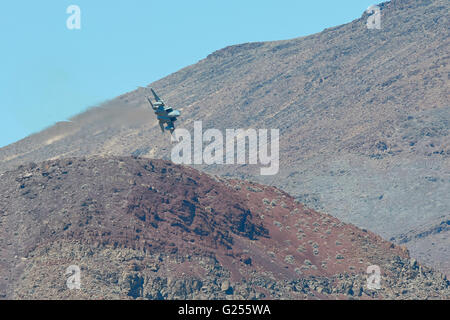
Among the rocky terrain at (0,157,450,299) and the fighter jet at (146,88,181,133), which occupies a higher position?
the fighter jet at (146,88,181,133)

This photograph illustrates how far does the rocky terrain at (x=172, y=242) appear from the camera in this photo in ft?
338

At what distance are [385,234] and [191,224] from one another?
80.4 meters

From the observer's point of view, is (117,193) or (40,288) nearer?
(40,288)

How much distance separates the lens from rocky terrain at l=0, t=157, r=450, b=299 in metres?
103

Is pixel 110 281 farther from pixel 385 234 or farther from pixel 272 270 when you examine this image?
pixel 385 234

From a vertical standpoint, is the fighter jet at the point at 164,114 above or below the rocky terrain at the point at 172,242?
above

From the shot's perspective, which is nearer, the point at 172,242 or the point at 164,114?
the point at 164,114

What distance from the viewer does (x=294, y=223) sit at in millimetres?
130625

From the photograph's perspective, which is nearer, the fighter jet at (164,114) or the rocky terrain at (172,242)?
the fighter jet at (164,114)

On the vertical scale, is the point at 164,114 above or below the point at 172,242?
above

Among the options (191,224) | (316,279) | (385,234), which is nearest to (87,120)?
(191,224)

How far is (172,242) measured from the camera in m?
112

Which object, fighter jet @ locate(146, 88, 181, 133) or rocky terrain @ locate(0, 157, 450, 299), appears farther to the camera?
rocky terrain @ locate(0, 157, 450, 299)
